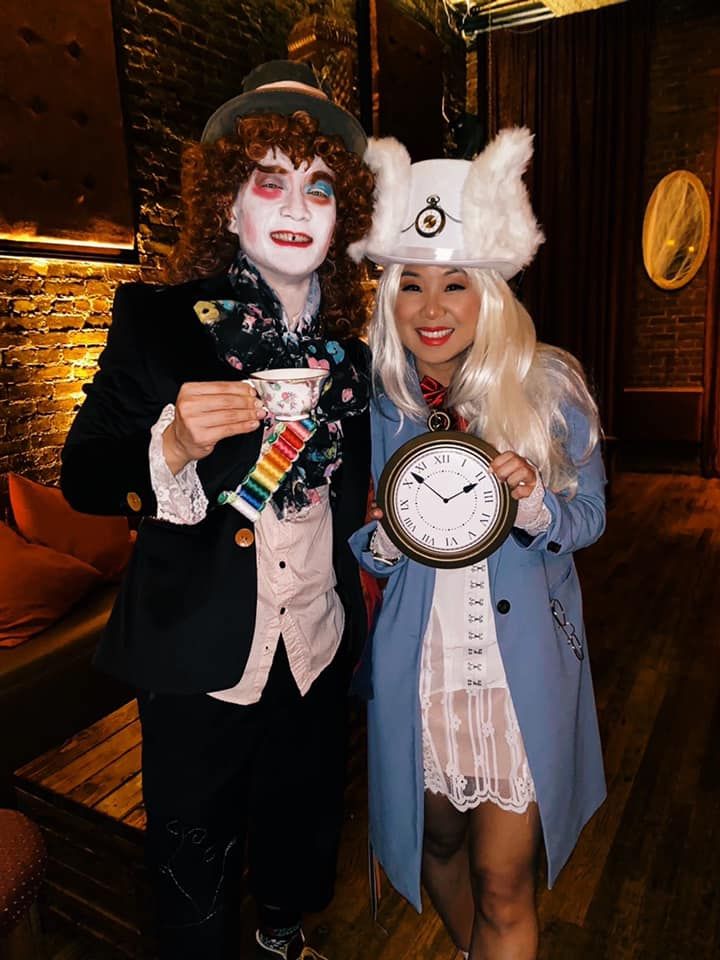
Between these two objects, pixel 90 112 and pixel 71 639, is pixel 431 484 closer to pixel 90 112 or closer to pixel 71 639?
pixel 71 639

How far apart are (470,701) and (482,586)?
0.22 metres

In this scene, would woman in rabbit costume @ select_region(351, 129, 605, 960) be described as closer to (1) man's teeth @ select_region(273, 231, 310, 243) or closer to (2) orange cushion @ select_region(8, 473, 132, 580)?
(1) man's teeth @ select_region(273, 231, 310, 243)

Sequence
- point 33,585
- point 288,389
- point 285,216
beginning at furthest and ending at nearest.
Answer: point 33,585, point 285,216, point 288,389

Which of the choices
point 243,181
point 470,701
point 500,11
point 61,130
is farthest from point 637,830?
point 500,11

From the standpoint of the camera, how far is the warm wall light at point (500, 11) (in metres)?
6.48

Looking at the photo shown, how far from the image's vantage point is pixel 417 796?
1.42 meters

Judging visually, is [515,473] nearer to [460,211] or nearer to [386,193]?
[460,211]

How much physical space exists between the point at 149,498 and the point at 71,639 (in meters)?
1.52

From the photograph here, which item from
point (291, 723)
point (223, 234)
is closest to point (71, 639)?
point (291, 723)

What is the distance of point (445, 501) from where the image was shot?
1.29 meters

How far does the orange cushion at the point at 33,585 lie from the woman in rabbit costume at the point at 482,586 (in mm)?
1590

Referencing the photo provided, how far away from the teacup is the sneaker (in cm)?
138

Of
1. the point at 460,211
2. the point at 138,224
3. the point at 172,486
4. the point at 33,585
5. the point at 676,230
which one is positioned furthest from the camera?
the point at 676,230

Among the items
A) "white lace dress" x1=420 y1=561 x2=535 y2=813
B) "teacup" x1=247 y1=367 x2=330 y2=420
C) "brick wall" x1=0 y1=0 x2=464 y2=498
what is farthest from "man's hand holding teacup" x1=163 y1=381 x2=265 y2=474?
"brick wall" x1=0 y1=0 x2=464 y2=498
